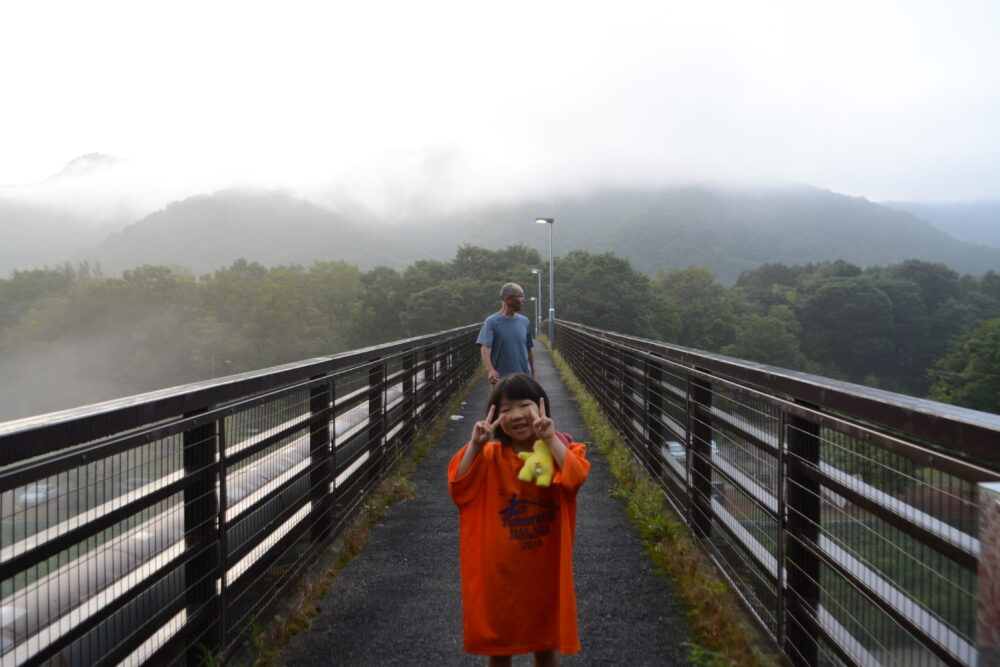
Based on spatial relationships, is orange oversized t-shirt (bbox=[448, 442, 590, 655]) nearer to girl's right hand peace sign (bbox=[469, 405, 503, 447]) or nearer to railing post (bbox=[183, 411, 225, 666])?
girl's right hand peace sign (bbox=[469, 405, 503, 447])

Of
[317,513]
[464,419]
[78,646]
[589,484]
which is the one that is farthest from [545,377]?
[78,646]

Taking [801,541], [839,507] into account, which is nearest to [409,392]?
[801,541]

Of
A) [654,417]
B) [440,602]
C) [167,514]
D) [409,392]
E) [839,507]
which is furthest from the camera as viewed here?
[409,392]

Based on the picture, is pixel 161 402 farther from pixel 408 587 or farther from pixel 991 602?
pixel 991 602

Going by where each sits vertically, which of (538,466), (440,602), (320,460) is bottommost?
(440,602)

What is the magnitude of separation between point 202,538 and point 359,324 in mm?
99659

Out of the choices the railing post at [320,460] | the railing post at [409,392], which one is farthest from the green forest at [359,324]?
the railing post at [320,460]

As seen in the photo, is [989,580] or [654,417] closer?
[989,580]

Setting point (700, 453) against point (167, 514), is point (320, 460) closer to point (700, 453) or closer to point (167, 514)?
point (167, 514)

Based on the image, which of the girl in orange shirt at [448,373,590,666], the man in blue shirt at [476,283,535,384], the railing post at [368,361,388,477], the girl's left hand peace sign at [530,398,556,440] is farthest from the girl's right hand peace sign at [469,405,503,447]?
the man in blue shirt at [476,283,535,384]

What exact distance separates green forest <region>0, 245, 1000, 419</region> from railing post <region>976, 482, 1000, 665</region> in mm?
88906

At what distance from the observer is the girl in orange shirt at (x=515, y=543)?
218 centimetres

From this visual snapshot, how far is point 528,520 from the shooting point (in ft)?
7.24

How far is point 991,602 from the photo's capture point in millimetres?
875
